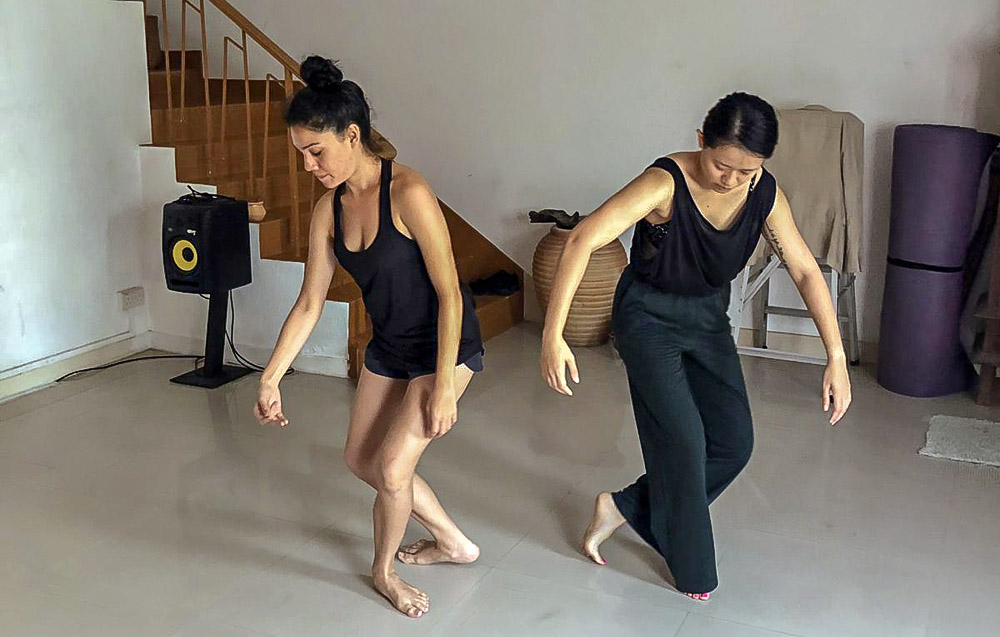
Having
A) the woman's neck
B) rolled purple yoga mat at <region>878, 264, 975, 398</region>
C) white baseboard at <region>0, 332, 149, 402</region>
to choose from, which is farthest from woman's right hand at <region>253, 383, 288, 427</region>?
rolled purple yoga mat at <region>878, 264, 975, 398</region>

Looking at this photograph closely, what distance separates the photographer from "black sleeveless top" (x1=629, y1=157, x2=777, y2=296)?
2.68 metres

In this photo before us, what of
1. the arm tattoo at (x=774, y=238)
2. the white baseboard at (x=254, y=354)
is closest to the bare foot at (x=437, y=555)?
the arm tattoo at (x=774, y=238)

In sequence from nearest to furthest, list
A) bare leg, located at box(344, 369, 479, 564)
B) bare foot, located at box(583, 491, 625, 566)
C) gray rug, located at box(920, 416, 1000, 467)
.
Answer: bare leg, located at box(344, 369, 479, 564) < bare foot, located at box(583, 491, 625, 566) < gray rug, located at box(920, 416, 1000, 467)

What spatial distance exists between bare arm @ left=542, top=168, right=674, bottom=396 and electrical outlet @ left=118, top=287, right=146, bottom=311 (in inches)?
132

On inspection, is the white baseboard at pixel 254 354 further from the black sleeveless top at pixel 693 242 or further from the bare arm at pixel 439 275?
the black sleeveless top at pixel 693 242

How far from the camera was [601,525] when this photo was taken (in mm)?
3170

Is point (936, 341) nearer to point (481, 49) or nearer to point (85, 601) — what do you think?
point (481, 49)

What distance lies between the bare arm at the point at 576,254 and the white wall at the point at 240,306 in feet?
8.12

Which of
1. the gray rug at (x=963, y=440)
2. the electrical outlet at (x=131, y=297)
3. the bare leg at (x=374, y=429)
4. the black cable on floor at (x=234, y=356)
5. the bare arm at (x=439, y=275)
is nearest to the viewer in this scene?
the bare arm at (x=439, y=275)

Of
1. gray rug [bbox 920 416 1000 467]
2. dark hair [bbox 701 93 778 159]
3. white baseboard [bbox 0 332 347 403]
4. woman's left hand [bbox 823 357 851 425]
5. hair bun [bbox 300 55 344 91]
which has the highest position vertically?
hair bun [bbox 300 55 344 91]

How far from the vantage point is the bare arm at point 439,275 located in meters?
2.62

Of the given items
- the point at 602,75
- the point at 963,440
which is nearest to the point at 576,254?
the point at 963,440

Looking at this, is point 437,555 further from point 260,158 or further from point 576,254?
point 260,158

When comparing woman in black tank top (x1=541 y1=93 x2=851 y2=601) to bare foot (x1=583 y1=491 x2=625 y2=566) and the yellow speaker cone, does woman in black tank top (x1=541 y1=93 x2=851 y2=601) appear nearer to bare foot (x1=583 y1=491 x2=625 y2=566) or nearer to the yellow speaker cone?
bare foot (x1=583 y1=491 x2=625 y2=566)
